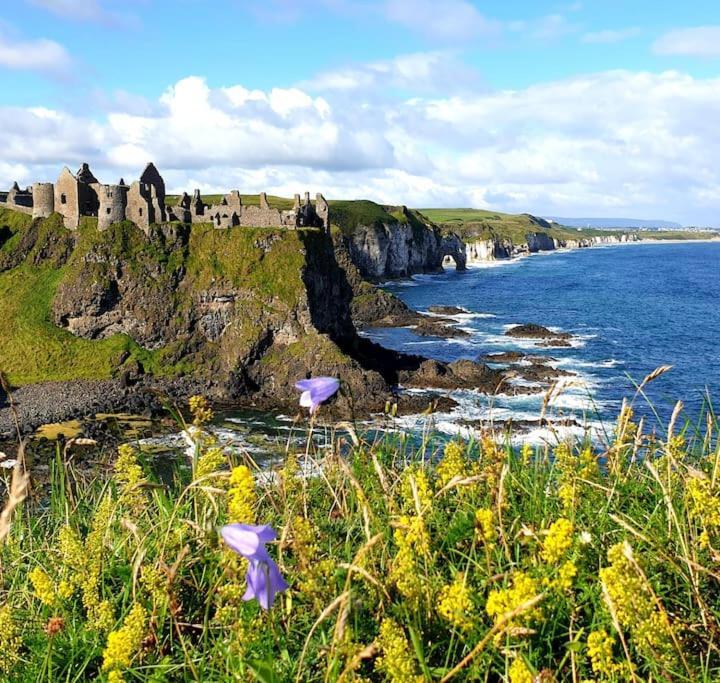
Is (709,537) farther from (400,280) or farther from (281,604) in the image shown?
(400,280)

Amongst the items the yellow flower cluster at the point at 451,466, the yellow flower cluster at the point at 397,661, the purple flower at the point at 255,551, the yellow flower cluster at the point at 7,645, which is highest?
the purple flower at the point at 255,551

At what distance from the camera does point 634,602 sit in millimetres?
2949

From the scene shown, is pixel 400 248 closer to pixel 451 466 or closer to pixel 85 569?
pixel 451 466

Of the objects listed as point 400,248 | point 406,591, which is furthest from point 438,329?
point 406,591

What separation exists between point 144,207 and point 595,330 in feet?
185

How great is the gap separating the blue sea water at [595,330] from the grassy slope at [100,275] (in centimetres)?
1964

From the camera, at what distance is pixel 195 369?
62469 millimetres

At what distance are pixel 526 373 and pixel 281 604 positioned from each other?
61.3 metres

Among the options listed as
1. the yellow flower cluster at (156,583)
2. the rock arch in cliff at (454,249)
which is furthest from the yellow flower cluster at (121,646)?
the rock arch in cliff at (454,249)

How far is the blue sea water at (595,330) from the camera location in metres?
52.2

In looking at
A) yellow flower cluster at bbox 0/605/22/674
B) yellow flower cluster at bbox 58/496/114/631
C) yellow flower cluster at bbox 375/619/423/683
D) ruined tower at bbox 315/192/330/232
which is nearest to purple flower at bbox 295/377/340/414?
yellow flower cluster at bbox 375/619/423/683

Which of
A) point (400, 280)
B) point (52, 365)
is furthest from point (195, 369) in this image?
point (400, 280)

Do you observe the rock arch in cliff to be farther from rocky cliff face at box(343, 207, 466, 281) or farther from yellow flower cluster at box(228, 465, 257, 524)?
yellow flower cluster at box(228, 465, 257, 524)

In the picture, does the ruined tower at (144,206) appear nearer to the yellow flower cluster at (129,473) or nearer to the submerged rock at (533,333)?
the submerged rock at (533,333)
